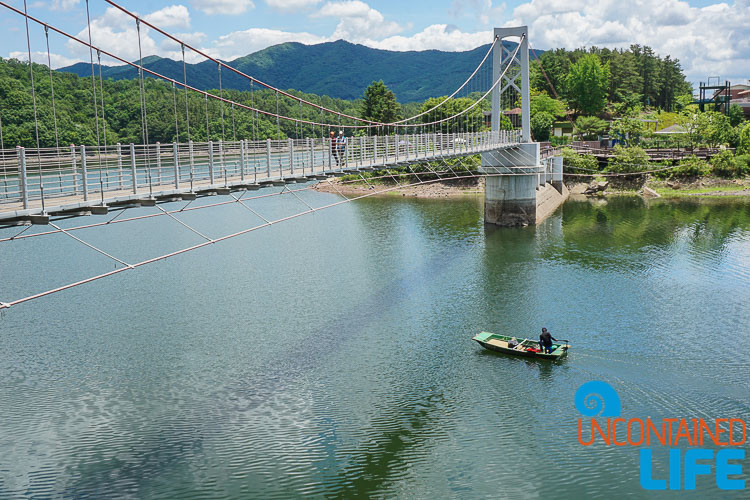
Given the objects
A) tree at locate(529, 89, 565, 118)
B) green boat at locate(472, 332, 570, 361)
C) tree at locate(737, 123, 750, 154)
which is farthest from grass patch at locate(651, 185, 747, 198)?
green boat at locate(472, 332, 570, 361)

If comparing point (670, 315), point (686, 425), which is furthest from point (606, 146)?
point (686, 425)

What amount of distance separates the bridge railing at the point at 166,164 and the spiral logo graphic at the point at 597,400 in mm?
11243

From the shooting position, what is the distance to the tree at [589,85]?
274 feet

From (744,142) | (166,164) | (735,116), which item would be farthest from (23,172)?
(735,116)

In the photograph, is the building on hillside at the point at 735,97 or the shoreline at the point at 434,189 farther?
the building on hillside at the point at 735,97

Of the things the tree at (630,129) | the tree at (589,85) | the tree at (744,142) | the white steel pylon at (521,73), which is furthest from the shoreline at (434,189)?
the tree at (589,85)

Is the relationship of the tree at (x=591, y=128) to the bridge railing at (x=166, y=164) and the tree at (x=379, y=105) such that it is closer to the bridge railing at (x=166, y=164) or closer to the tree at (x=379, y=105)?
the tree at (x=379, y=105)

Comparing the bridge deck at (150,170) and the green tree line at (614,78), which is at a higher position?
the green tree line at (614,78)

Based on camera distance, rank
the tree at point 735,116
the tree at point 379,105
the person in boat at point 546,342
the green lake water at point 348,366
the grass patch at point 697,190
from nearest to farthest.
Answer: the green lake water at point 348,366 → the person in boat at point 546,342 → the grass patch at point 697,190 → the tree at point 735,116 → the tree at point 379,105

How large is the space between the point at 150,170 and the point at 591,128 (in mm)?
68727

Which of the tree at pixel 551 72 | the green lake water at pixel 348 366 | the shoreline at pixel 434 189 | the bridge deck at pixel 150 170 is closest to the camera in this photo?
the green lake water at pixel 348 366

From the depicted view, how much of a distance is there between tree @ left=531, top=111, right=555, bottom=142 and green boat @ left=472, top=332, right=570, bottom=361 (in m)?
58.4

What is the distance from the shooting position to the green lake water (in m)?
14.2

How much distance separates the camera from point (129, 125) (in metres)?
29.4
